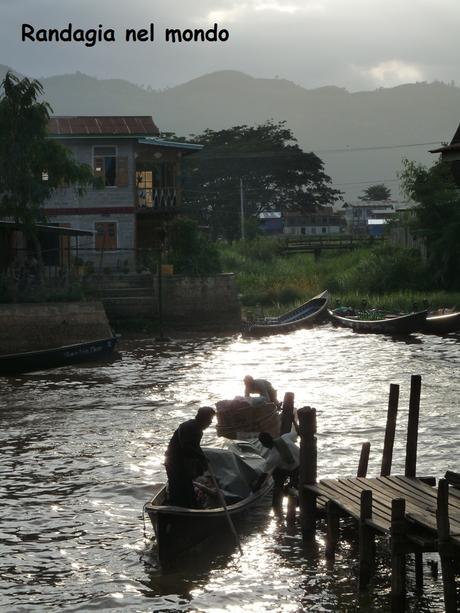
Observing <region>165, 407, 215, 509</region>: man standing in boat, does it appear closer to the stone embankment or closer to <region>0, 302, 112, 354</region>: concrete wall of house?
<region>0, 302, 112, 354</region>: concrete wall of house

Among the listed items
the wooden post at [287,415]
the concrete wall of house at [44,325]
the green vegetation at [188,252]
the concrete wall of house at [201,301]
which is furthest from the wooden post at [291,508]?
the green vegetation at [188,252]

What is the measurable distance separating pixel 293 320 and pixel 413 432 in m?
36.1

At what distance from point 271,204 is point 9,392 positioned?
7729 centimetres

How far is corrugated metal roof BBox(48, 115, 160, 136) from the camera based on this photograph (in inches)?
2088

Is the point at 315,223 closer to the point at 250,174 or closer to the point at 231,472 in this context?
the point at 250,174

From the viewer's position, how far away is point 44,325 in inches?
1646

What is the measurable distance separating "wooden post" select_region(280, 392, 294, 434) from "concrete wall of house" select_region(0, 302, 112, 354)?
880 inches

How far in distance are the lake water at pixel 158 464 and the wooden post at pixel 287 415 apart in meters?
1.21

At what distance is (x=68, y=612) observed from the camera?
546 inches

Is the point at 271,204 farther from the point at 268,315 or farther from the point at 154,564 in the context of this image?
the point at 154,564

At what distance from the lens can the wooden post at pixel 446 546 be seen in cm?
1184

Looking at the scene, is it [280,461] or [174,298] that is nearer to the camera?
[280,461]

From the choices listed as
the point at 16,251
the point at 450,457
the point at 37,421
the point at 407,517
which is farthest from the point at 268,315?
the point at 407,517

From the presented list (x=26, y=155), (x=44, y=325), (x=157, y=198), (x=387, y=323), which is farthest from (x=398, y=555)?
(x=157, y=198)
